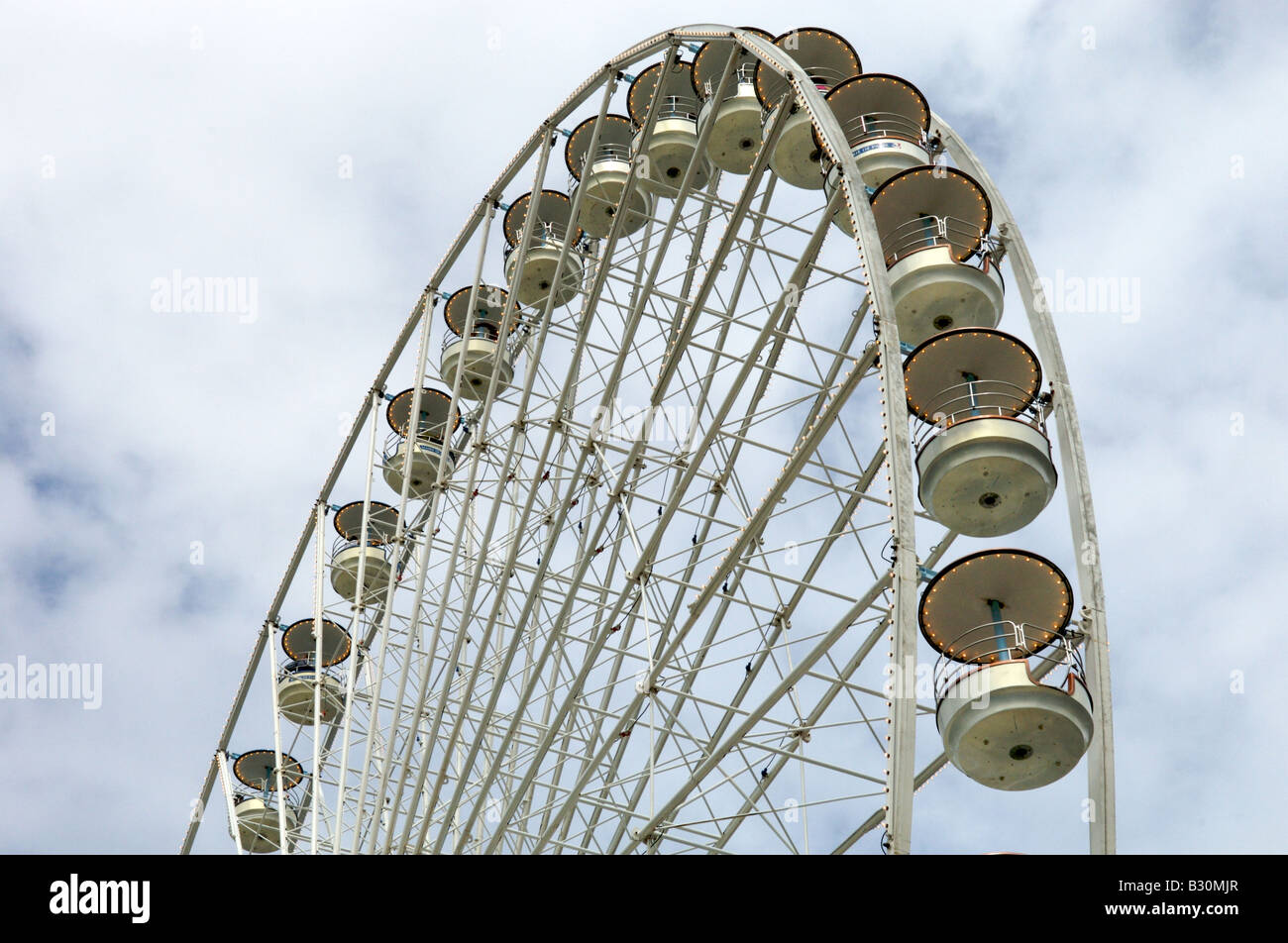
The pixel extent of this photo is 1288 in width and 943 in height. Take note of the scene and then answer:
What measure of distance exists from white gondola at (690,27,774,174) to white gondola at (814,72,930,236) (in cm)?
177

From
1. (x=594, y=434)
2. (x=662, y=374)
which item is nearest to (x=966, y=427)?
(x=662, y=374)

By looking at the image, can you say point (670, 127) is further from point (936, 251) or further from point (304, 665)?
point (304, 665)

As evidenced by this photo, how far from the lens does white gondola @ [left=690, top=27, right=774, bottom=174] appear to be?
70.9ft

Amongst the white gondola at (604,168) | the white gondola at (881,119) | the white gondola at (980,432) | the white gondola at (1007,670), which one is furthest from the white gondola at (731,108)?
the white gondola at (1007,670)

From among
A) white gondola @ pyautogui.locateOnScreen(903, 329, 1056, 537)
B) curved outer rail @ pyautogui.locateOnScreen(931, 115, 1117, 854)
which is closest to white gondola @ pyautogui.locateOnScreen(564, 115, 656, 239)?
curved outer rail @ pyautogui.locateOnScreen(931, 115, 1117, 854)

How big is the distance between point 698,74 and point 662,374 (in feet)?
20.2

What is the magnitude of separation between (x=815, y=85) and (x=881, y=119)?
105 centimetres

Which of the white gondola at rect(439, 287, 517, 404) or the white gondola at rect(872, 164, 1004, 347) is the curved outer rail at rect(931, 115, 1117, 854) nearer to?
the white gondola at rect(872, 164, 1004, 347)

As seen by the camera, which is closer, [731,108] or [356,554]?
[731,108]

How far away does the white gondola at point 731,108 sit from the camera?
2161 centimetres

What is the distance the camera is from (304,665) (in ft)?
92.4

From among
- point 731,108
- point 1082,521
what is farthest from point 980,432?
point 731,108

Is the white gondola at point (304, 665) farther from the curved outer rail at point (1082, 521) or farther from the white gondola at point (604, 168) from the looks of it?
the curved outer rail at point (1082, 521)
